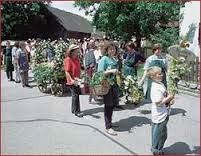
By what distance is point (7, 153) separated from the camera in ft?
24.4

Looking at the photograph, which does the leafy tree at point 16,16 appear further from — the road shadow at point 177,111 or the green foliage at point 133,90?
the road shadow at point 177,111

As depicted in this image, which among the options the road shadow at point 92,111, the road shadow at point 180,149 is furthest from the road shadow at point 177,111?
the road shadow at point 180,149

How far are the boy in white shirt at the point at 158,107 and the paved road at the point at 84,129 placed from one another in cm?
39

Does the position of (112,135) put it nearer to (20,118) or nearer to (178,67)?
(178,67)

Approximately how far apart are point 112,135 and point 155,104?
179cm

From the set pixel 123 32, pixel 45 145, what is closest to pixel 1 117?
pixel 45 145

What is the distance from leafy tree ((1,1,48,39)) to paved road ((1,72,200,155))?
1343 inches

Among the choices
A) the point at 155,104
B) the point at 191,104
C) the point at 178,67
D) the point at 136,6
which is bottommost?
the point at 191,104

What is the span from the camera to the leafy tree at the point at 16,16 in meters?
46.3

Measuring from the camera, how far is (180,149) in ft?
25.7

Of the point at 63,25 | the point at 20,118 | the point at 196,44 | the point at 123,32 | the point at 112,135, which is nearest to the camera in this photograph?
the point at 112,135

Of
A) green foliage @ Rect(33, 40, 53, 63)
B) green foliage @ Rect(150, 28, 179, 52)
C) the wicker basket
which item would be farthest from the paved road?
green foliage @ Rect(150, 28, 179, 52)

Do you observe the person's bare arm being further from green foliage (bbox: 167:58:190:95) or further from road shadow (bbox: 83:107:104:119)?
road shadow (bbox: 83:107:104:119)

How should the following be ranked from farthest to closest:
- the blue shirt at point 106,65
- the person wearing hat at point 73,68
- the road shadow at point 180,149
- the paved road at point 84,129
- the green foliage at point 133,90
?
the green foliage at point 133,90 < the person wearing hat at point 73,68 < the blue shirt at point 106,65 < the paved road at point 84,129 < the road shadow at point 180,149
